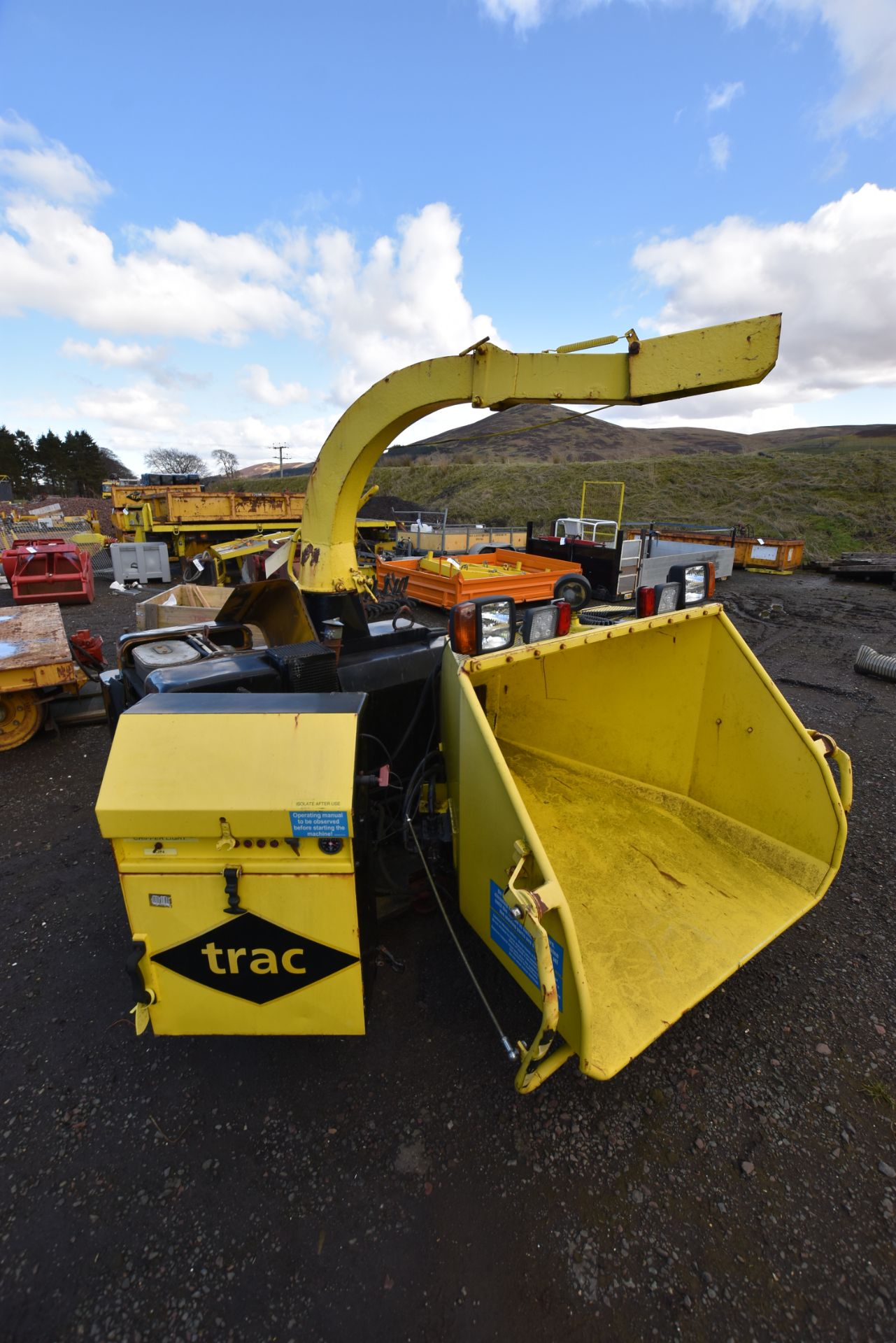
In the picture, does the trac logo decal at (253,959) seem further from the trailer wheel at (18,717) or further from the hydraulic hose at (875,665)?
the hydraulic hose at (875,665)

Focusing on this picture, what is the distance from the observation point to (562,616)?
2.50m

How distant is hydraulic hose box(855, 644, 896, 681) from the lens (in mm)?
6844

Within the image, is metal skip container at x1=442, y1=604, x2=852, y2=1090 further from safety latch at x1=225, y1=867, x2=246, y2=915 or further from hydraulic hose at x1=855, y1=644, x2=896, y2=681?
hydraulic hose at x1=855, y1=644, x2=896, y2=681

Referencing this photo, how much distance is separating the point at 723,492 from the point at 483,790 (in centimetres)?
3275

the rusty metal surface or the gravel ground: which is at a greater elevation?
the rusty metal surface

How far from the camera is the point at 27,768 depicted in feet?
16.0

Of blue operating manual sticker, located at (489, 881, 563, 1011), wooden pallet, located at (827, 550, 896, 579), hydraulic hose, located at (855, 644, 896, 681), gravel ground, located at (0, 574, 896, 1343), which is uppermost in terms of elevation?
blue operating manual sticker, located at (489, 881, 563, 1011)

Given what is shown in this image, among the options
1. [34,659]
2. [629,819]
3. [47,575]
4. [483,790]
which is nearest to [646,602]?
[629,819]

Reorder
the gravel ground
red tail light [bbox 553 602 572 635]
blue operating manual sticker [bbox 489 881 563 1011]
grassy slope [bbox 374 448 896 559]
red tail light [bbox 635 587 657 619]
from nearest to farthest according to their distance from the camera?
1. the gravel ground
2. blue operating manual sticker [bbox 489 881 563 1011]
3. red tail light [bbox 553 602 572 635]
4. red tail light [bbox 635 587 657 619]
5. grassy slope [bbox 374 448 896 559]

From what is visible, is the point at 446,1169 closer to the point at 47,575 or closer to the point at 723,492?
the point at 47,575

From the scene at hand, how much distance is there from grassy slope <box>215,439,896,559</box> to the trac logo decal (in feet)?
73.2

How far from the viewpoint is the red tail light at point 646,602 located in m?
2.79

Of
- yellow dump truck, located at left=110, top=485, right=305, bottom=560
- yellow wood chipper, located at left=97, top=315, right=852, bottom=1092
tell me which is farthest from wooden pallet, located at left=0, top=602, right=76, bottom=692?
yellow dump truck, located at left=110, top=485, right=305, bottom=560

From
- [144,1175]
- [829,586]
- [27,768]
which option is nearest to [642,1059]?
[144,1175]
